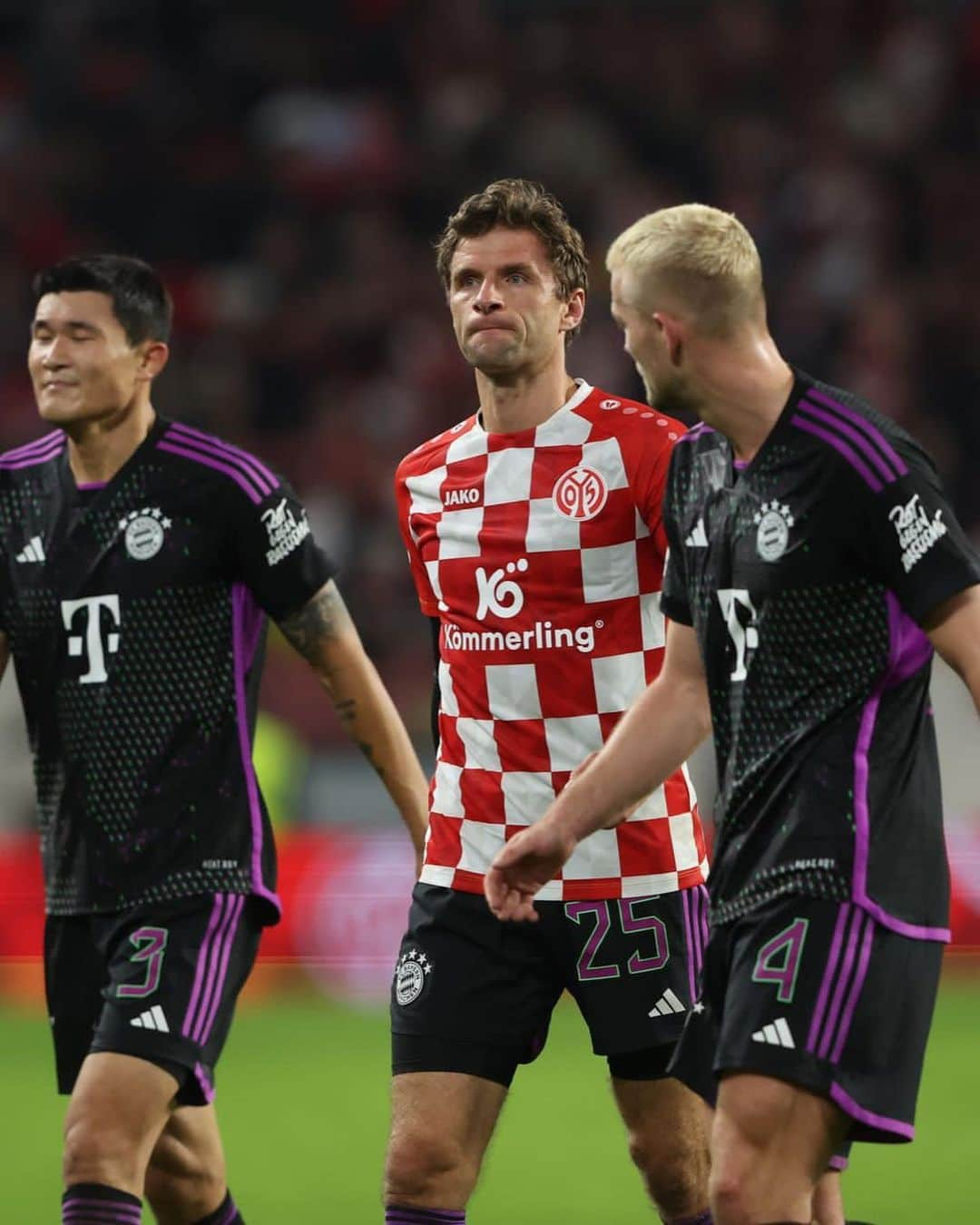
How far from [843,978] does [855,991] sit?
29mm

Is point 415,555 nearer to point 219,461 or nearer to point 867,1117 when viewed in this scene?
point 219,461

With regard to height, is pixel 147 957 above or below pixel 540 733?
below

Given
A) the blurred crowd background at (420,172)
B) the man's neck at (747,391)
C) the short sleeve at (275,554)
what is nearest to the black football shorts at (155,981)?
the short sleeve at (275,554)

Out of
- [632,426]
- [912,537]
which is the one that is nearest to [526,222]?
[632,426]

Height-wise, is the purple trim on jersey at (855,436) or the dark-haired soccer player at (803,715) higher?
the purple trim on jersey at (855,436)

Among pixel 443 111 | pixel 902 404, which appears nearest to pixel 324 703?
pixel 902 404

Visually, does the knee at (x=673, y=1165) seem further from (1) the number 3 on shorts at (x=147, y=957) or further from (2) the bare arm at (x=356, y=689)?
(1) the number 3 on shorts at (x=147, y=957)

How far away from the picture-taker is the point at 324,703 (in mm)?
11406

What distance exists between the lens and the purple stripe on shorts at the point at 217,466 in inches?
205

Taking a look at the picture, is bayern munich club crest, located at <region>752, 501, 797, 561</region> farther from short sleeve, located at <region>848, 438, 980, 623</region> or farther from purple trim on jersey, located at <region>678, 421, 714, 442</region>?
purple trim on jersey, located at <region>678, 421, 714, 442</region>

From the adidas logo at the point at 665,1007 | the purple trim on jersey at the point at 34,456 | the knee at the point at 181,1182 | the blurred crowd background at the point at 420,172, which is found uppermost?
the blurred crowd background at the point at 420,172

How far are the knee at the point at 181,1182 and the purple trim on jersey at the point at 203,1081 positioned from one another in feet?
0.96

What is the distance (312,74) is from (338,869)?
23.3 ft

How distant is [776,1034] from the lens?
3.84 m
